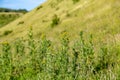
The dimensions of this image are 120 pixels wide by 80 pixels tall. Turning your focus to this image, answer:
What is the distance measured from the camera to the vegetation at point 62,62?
8.10 meters

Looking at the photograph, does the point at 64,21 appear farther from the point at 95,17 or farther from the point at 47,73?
the point at 47,73

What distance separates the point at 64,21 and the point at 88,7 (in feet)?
8.16

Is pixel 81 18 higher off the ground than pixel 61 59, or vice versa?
pixel 81 18

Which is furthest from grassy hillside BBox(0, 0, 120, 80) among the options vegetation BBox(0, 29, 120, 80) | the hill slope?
the hill slope

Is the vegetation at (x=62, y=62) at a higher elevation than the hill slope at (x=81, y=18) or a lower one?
lower

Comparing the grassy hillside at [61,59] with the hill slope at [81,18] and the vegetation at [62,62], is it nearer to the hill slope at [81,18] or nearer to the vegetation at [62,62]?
the vegetation at [62,62]

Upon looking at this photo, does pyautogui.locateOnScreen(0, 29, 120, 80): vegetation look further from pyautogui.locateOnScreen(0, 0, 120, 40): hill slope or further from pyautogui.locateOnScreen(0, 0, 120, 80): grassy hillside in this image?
pyautogui.locateOnScreen(0, 0, 120, 40): hill slope

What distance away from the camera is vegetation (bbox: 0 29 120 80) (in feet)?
26.6

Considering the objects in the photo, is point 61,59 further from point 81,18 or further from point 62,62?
point 81,18

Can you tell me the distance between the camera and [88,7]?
32.3 meters

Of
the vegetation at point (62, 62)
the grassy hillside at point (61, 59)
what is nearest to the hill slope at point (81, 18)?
the grassy hillside at point (61, 59)

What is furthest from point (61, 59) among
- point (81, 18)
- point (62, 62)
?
point (81, 18)

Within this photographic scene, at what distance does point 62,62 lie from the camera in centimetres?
857

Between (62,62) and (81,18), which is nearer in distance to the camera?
(62,62)
